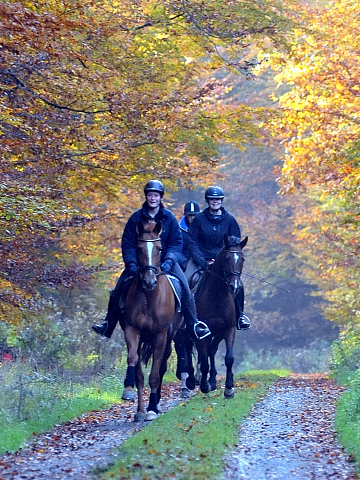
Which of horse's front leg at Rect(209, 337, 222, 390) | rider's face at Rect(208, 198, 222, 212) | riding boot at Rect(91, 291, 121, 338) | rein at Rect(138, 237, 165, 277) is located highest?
rider's face at Rect(208, 198, 222, 212)

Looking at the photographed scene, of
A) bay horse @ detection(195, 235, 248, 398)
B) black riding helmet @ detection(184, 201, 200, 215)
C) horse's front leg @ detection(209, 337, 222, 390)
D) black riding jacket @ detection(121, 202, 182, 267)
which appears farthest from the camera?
black riding helmet @ detection(184, 201, 200, 215)

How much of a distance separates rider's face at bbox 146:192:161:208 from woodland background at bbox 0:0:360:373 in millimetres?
1073

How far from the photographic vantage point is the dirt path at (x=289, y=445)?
802 centimetres

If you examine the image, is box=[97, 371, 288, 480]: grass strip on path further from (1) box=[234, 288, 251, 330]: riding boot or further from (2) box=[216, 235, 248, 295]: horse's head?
(2) box=[216, 235, 248, 295]: horse's head

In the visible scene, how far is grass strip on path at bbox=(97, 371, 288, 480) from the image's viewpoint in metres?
7.42

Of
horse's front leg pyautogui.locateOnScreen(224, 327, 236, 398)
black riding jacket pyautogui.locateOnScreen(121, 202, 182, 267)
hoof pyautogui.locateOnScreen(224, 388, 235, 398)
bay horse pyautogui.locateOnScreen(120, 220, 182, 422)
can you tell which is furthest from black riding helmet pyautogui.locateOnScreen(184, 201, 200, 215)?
bay horse pyautogui.locateOnScreen(120, 220, 182, 422)

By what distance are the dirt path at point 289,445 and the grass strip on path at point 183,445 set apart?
0.18m

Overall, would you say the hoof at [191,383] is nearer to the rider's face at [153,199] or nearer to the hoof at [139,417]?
the hoof at [139,417]

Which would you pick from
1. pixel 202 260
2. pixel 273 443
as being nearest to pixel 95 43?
pixel 202 260

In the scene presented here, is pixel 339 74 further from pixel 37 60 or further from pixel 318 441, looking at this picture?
pixel 318 441

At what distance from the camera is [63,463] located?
8352 millimetres

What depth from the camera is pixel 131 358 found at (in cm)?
1099

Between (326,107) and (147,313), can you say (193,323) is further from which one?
(326,107)

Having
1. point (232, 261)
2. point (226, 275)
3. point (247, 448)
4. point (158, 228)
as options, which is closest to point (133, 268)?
point (158, 228)
